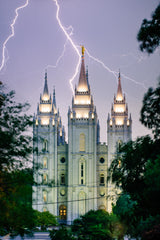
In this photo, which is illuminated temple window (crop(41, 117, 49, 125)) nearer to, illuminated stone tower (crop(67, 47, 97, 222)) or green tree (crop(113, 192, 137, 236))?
illuminated stone tower (crop(67, 47, 97, 222))

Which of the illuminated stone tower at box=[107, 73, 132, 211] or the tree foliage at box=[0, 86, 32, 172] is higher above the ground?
the illuminated stone tower at box=[107, 73, 132, 211]

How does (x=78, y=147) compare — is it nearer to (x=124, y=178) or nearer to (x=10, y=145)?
(x=124, y=178)

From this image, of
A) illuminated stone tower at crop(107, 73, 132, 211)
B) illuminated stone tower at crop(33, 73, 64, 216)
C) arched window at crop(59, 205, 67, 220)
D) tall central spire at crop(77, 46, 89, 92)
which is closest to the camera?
illuminated stone tower at crop(33, 73, 64, 216)

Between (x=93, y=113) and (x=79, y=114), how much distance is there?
2.06m

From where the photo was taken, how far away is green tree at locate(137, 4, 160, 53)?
1877cm

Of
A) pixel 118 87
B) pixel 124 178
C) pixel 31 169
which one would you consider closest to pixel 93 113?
pixel 118 87

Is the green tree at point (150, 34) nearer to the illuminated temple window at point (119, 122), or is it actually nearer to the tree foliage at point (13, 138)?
the tree foliage at point (13, 138)

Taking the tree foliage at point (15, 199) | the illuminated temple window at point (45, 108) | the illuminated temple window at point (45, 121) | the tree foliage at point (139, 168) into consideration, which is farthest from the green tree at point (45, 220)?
the tree foliage at point (15, 199)

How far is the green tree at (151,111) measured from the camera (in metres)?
18.4

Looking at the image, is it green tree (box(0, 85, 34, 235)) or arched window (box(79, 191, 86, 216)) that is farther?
arched window (box(79, 191, 86, 216))

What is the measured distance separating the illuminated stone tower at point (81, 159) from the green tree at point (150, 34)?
47.2 m

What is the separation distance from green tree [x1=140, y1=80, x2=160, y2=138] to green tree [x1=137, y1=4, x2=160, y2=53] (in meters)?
2.02

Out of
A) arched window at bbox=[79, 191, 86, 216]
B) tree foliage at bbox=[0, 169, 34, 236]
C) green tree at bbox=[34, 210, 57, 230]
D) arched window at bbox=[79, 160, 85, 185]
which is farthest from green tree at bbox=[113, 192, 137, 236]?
arched window at bbox=[79, 160, 85, 185]

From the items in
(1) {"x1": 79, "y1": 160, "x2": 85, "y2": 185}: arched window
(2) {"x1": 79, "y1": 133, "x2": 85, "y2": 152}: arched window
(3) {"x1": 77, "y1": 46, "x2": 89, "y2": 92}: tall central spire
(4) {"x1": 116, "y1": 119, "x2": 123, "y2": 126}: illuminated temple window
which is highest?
(3) {"x1": 77, "y1": 46, "x2": 89, "y2": 92}: tall central spire
